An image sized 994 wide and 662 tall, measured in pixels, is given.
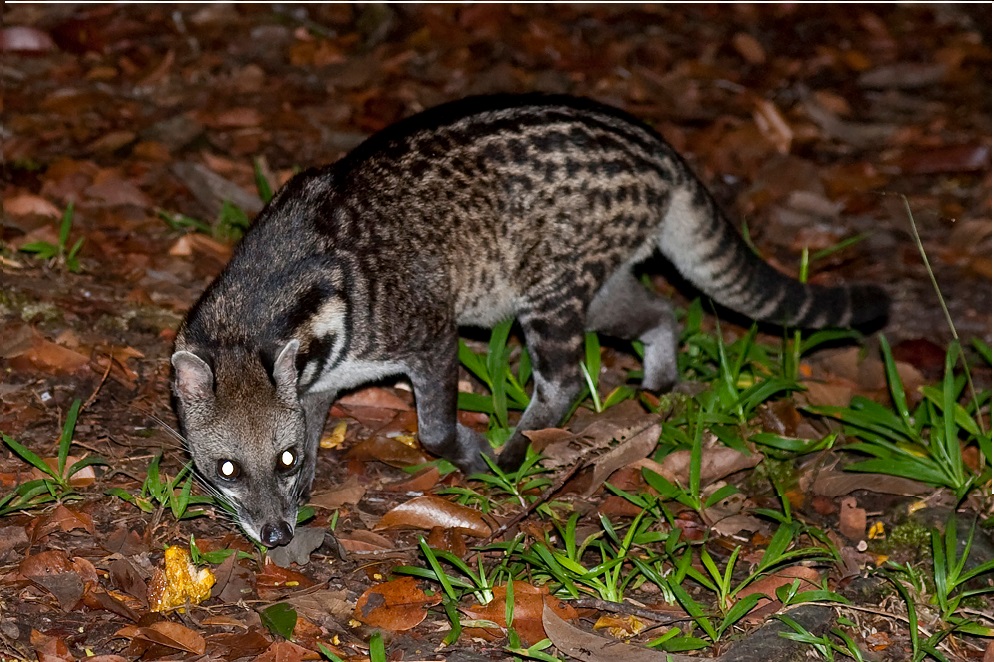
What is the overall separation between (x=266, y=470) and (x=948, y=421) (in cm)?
353

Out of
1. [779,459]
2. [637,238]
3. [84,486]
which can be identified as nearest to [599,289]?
[637,238]

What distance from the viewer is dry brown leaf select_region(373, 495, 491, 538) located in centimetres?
572

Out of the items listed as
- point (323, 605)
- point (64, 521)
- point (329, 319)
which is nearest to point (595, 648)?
point (323, 605)

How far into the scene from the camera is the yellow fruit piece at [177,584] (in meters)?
4.99

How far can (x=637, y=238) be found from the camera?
662 cm

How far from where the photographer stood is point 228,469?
5320 mm

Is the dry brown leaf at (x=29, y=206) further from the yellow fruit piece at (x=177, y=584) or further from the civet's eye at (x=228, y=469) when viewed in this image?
the yellow fruit piece at (x=177, y=584)

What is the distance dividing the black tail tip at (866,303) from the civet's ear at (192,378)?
3796 millimetres

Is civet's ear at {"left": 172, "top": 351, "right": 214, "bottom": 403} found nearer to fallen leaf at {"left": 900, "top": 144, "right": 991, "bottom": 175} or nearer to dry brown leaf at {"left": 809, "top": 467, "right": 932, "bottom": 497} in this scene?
dry brown leaf at {"left": 809, "top": 467, "right": 932, "bottom": 497}

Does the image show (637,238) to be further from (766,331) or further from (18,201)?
(18,201)

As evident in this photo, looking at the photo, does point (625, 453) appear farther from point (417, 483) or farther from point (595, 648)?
point (595, 648)

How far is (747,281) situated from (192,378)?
3404mm

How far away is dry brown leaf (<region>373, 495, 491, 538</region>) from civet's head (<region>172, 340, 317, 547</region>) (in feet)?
1.74

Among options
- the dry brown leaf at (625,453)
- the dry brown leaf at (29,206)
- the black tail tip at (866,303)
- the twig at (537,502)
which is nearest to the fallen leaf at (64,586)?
the twig at (537,502)
